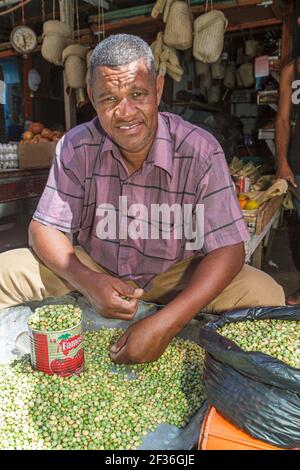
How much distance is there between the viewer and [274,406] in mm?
1147

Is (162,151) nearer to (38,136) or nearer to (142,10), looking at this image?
(38,136)

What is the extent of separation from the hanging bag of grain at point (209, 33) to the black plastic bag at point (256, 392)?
3193mm

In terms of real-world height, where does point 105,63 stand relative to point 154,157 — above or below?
above

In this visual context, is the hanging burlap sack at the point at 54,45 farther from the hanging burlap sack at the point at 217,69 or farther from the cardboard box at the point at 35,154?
the hanging burlap sack at the point at 217,69

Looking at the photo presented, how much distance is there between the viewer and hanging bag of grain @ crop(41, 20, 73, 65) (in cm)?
405

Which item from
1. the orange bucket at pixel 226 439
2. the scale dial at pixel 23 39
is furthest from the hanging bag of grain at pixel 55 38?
the orange bucket at pixel 226 439

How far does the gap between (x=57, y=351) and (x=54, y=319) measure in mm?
121

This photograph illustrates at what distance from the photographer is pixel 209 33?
3705 millimetres

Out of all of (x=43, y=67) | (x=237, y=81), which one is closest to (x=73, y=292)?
(x=237, y=81)

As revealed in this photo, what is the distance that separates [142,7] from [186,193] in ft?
12.0

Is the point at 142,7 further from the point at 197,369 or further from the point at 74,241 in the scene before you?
the point at 197,369

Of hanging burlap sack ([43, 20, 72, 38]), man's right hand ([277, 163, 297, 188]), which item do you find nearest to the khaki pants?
man's right hand ([277, 163, 297, 188])

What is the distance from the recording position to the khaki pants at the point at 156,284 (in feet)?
6.34

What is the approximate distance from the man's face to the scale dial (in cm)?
340
